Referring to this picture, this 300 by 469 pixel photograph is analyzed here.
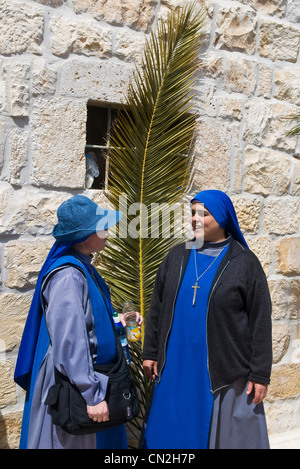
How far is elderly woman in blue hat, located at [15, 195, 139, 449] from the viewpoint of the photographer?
2023 mm

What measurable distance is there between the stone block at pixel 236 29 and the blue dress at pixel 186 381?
5.73 ft

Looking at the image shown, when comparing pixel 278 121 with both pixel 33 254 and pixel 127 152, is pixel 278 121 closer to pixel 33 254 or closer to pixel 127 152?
pixel 127 152

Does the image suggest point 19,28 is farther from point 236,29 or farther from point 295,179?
point 295,179

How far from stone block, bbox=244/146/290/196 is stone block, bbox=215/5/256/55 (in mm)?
722

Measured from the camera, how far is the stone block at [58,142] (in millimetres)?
3008

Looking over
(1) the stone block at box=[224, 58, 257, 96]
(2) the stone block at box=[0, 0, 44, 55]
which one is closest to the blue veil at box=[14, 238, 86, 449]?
(2) the stone block at box=[0, 0, 44, 55]

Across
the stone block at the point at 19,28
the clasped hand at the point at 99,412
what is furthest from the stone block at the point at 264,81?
the clasped hand at the point at 99,412

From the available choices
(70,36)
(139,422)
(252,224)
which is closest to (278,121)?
(252,224)

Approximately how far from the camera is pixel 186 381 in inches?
99.3

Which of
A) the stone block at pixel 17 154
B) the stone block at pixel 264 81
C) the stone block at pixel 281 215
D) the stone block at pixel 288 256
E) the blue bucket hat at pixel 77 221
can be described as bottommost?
the stone block at pixel 288 256

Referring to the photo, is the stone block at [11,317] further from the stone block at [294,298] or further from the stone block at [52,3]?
the stone block at [294,298]

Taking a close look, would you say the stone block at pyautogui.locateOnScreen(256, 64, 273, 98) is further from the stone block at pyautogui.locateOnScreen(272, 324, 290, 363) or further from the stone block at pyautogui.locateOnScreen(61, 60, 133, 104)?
the stone block at pyautogui.locateOnScreen(272, 324, 290, 363)

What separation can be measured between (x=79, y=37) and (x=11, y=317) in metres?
1.69

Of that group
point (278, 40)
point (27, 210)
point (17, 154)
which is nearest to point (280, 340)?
point (27, 210)
